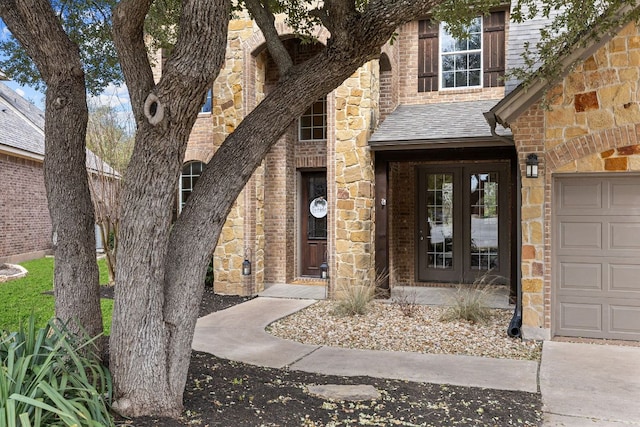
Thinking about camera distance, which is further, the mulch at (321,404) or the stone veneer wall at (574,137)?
the stone veneer wall at (574,137)

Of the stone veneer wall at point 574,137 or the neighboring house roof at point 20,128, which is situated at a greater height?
the neighboring house roof at point 20,128

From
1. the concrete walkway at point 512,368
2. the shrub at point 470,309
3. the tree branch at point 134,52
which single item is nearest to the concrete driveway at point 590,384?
the concrete walkway at point 512,368

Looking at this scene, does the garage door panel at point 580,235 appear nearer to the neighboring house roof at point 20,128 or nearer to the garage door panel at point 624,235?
the garage door panel at point 624,235

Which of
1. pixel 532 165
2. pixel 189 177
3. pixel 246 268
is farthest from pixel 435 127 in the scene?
pixel 189 177

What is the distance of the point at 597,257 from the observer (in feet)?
22.8

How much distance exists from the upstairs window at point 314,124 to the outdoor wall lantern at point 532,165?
5.73 m

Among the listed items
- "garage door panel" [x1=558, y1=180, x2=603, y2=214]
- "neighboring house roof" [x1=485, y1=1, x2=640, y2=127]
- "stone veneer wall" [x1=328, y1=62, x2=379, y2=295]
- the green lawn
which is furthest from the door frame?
"garage door panel" [x1=558, y1=180, x2=603, y2=214]

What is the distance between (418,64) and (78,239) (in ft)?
28.3

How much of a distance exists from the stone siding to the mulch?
13233 mm

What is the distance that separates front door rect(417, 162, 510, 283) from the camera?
11023 mm

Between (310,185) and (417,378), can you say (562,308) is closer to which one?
(417,378)

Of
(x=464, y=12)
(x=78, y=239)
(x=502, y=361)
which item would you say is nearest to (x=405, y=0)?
(x=464, y=12)

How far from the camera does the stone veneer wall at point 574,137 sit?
6.54 metres

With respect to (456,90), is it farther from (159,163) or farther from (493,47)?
(159,163)
